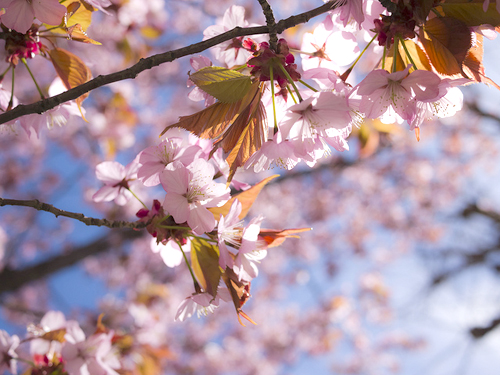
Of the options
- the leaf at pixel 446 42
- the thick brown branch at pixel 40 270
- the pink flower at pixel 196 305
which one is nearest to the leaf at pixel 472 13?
the leaf at pixel 446 42

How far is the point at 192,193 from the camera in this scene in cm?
66

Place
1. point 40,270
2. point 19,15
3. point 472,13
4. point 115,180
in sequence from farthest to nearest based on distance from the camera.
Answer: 1. point 40,270
2. point 115,180
3. point 19,15
4. point 472,13

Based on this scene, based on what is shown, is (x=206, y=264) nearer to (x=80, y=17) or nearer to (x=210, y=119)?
(x=210, y=119)

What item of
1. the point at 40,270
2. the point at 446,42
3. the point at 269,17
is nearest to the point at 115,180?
the point at 269,17

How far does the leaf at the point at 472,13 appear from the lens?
0.52 meters

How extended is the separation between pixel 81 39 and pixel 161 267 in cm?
524

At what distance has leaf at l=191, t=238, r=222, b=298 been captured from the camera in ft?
2.24

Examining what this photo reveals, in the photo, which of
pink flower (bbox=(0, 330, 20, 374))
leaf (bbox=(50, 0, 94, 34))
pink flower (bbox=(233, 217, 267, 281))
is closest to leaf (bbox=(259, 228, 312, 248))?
pink flower (bbox=(233, 217, 267, 281))

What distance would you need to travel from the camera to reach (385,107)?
578mm

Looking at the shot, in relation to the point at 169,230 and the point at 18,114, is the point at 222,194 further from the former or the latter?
the point at 18,114

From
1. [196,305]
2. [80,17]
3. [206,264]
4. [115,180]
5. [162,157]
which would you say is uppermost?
[80,17]

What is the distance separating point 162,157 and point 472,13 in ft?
1.98

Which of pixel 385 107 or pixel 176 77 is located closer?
pixel 385 107

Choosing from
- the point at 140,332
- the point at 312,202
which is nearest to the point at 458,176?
the point at 312,202
